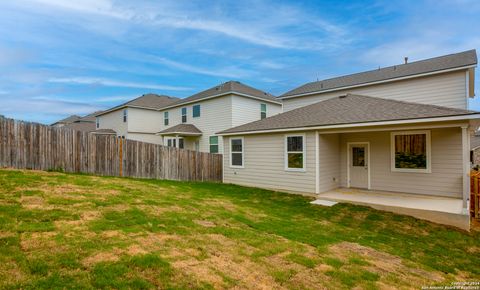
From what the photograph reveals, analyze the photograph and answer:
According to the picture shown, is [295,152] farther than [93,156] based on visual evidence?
Yes

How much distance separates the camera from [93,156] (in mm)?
11117

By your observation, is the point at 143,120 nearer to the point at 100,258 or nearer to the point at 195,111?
the point at 195,111

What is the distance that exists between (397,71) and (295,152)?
855 centimetres

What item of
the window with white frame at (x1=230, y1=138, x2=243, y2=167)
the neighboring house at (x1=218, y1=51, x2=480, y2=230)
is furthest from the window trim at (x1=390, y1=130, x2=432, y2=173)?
the window with white frame at (x1=230, y1=138, x2=243, y2=167)

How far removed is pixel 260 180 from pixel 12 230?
32.0ft

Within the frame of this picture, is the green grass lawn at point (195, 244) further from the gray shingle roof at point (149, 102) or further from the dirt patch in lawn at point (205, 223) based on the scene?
the gray shingle roof at point (149, 102)

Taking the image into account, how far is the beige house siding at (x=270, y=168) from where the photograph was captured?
35.5 ft

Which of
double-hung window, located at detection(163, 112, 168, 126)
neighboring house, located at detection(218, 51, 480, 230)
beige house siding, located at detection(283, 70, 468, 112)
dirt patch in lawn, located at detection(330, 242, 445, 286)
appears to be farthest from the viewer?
double-hung window, located at detection(163, 112, 168, 126)

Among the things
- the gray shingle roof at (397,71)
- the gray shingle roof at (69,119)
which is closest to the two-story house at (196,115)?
the gray shingle roof at (397,71)

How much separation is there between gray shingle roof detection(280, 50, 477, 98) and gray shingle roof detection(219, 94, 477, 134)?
3252mm

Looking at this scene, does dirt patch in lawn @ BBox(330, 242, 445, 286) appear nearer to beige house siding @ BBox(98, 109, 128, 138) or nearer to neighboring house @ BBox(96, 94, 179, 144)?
neighboring house @ BBox(96, 94, 179, 144)

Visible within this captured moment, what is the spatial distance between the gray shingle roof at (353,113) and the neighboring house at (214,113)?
562cm

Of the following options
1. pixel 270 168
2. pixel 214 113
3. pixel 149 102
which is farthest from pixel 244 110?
pixel 149 102

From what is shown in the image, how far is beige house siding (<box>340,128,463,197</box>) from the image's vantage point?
941 cm
